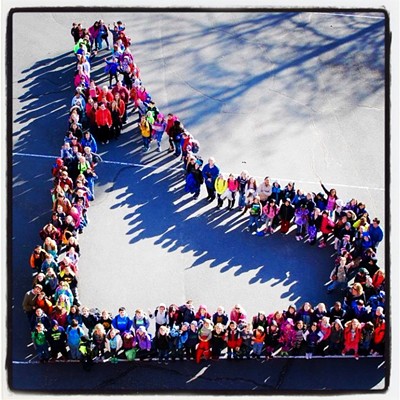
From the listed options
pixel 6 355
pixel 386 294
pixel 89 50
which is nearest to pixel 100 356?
pixel 6 355

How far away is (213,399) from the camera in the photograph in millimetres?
17781

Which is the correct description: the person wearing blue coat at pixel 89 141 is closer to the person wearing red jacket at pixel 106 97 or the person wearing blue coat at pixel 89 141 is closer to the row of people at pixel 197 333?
the person wearing red jacket at pixel 106 97

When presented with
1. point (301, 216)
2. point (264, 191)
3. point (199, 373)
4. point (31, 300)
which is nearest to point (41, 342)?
point (31, 300)

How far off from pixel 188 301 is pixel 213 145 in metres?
5.92

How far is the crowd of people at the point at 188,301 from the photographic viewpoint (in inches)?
720

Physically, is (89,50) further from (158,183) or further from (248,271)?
(248,271)

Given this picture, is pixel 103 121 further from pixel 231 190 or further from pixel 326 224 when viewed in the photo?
pixel 326 224

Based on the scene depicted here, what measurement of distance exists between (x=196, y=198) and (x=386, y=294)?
6149 millimetres

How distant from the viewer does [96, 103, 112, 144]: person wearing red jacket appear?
22.6 meters

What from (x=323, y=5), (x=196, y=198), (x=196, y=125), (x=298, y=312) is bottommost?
(x=298, y=312)

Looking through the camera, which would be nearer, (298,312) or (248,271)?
(298,312)

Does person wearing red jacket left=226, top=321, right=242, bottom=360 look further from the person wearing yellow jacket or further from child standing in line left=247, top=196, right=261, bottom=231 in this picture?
the person wearing yellow jacket

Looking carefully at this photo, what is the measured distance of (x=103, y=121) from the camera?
22688 mm

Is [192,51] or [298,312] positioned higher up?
[192,51]
